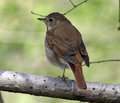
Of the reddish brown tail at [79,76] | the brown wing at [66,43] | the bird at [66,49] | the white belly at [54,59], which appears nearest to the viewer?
the reddish brown tail at [79,76]

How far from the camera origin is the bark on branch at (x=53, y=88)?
415 cm

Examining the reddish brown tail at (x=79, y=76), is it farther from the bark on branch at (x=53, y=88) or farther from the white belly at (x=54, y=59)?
the white belly at (x=54, y=59)

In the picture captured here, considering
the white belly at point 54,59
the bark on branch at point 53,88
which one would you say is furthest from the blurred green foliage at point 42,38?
the bark on branch at point 53,88

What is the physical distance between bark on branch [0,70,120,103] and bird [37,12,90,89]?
174 mm

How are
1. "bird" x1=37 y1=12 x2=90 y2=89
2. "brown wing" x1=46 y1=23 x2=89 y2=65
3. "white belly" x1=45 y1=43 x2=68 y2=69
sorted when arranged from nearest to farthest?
"bird" x1=37 y1=12 x2=90 y2=89 → "brown wing" x1=46 y1=23 x2=89 y2=65 → "white belly" x1=45 y1=43 x2=68 y2=69

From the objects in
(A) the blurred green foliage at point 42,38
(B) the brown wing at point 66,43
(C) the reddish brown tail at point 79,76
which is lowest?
(A) the blurred green foliage at point 42,38

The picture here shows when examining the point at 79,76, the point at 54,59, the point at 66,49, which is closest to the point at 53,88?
the point at 79,76

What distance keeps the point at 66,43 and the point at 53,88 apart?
1152 mm

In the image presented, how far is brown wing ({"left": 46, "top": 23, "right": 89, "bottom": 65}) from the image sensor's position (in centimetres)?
488

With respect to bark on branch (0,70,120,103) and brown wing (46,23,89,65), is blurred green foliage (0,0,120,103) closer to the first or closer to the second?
brown wing (46,23,89,65)

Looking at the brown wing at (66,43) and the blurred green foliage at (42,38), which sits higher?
the brown wing at (66,43)

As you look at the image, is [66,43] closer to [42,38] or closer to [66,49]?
[66,49]

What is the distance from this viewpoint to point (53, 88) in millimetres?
4199

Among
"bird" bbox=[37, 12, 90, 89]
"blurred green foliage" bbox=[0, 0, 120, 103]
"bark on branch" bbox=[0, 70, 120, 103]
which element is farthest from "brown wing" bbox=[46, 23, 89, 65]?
"blurred green foliage" bbox=[0, 0, 120, 103]
